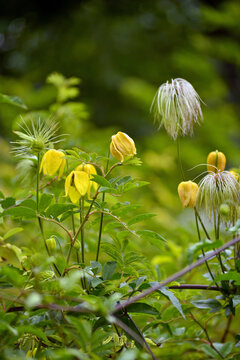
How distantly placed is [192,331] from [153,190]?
1.54 metres

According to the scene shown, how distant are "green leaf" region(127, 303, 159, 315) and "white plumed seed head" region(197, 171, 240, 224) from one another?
0.19 m

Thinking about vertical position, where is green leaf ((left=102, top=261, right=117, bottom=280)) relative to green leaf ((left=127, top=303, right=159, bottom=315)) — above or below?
above

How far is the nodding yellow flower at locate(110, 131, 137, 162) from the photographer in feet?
2.23

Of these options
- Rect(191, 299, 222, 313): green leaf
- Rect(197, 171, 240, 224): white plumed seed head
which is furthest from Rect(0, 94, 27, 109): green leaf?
Rect(191, 299, 222, 313): green leaf

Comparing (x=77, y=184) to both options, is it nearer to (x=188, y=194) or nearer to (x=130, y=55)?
(x=188, y=194)

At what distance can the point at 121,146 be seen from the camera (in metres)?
0.68

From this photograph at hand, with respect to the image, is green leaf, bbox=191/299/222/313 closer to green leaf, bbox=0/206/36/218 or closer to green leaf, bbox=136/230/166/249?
green leaf, bbox=136/230/166/249

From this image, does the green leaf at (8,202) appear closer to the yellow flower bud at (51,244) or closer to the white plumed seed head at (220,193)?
the yellow flower bud at (51,244)

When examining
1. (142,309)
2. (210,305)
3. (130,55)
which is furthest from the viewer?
(130,55)

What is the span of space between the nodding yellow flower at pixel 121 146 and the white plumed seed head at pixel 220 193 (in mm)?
137

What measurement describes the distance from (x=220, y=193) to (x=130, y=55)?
3609 millimetres

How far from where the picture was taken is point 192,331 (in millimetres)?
815

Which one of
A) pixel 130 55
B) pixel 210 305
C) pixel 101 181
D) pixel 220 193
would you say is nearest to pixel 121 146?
pixel 101 181

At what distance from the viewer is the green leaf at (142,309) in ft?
1.98
